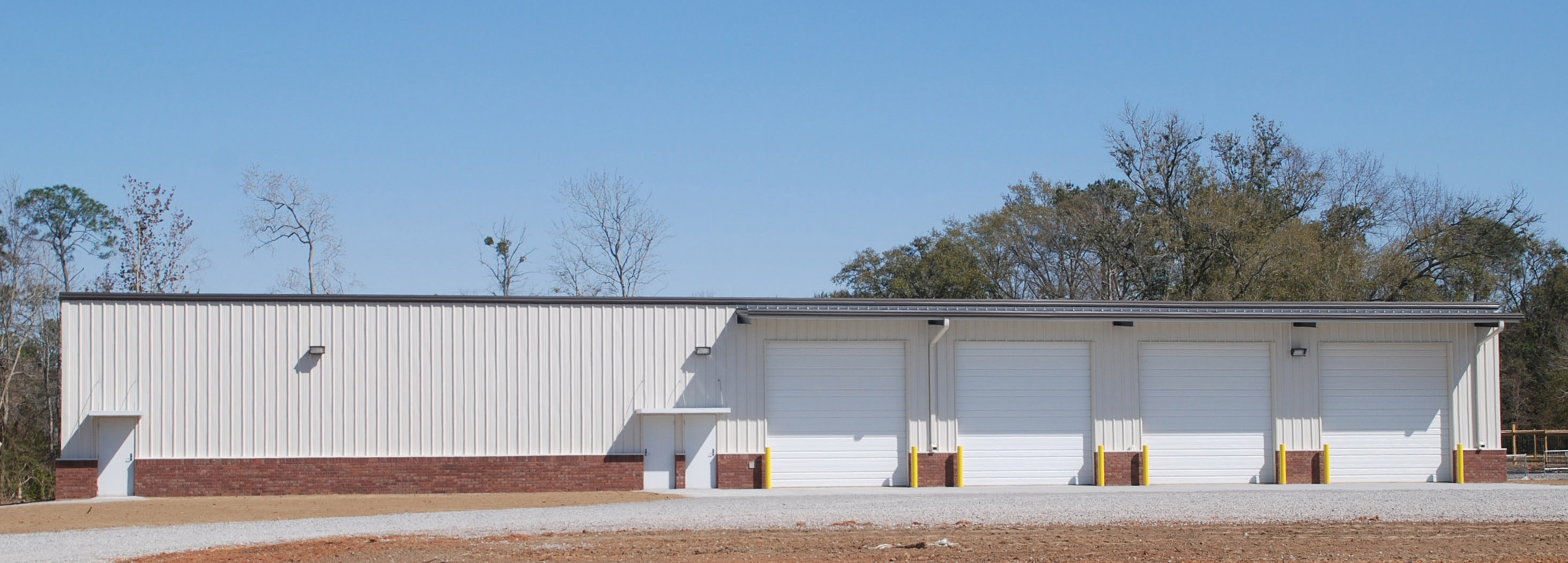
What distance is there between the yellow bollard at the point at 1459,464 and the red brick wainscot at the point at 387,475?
15.3 metres

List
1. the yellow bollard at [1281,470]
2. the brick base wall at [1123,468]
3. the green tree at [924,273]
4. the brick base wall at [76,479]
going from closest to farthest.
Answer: the brick base wall at [76,479] → the brick base wall at [1123,468] → the yellow bollard at [1281,470] → the green tree at [924,273]

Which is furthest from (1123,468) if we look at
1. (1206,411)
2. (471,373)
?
(471,373)

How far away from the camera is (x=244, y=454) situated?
22625mm

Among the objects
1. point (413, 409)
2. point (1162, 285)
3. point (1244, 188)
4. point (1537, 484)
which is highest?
point (1244, 188)

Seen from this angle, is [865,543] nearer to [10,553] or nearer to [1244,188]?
[10,553]

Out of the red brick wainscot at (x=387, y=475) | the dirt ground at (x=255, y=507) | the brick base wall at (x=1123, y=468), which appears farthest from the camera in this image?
the brick base wall at (x=1123, y=468)

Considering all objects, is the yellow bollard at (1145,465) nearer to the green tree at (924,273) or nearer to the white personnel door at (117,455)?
the white personnel door at (117,455)

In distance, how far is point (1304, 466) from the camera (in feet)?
82.6

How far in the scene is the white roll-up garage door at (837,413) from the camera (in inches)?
955

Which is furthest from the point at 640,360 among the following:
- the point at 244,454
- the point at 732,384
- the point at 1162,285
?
the point at 1162,285

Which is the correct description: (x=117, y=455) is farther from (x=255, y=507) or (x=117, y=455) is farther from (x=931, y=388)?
(x=931, y=388)

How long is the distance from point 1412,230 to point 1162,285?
9.00m

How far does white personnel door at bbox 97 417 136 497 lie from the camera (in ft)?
72.9

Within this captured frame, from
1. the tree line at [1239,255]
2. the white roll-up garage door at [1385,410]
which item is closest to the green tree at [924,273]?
the tree line at [1239,255]
